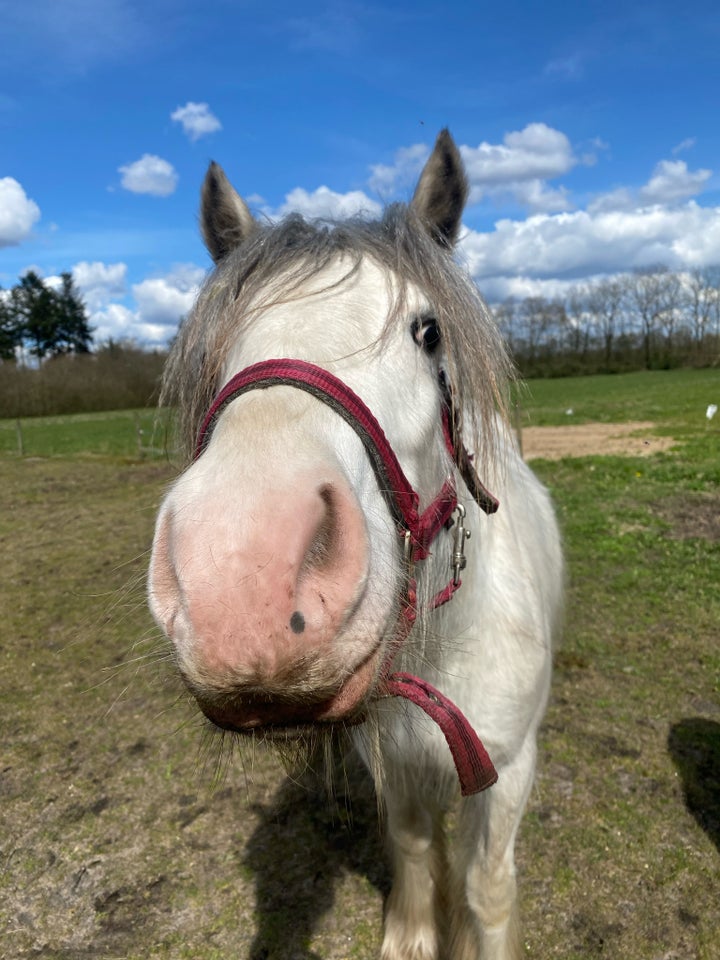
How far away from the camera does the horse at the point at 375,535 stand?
1.15 meters

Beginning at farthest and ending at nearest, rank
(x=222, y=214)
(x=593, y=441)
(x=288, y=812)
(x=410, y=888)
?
(x=593, y=441), (x=288, y=812), (x=410, y=888), (x=222, y=214)

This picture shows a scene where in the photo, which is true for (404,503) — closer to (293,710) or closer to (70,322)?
(293,710)

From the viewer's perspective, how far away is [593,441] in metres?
17.0

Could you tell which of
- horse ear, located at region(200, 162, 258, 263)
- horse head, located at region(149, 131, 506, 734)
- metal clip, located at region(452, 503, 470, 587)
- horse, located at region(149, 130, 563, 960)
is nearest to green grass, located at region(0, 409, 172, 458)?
horse ear, located at region(200, 162, 258, 263)

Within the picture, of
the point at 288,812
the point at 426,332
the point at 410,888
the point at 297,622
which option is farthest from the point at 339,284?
the point at 288,812

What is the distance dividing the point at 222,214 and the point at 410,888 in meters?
3.12

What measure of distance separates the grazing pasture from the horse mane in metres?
0.44

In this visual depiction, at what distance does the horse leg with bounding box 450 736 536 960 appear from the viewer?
2.42 m

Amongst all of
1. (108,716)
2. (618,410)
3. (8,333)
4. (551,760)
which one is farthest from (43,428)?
(8,333)

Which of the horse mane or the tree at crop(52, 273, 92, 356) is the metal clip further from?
the tree at crop(52, 273, 92, 356)

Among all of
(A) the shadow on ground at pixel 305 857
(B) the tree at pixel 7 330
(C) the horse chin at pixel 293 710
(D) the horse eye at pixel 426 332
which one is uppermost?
(B) the tree at pixel 7 330

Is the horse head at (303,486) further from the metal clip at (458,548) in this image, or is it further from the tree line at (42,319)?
the tree line at (42,319)

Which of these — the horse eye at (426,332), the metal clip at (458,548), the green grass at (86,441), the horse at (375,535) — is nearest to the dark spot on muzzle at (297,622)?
the horse at (375,535)

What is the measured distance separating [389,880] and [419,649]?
202 cm
